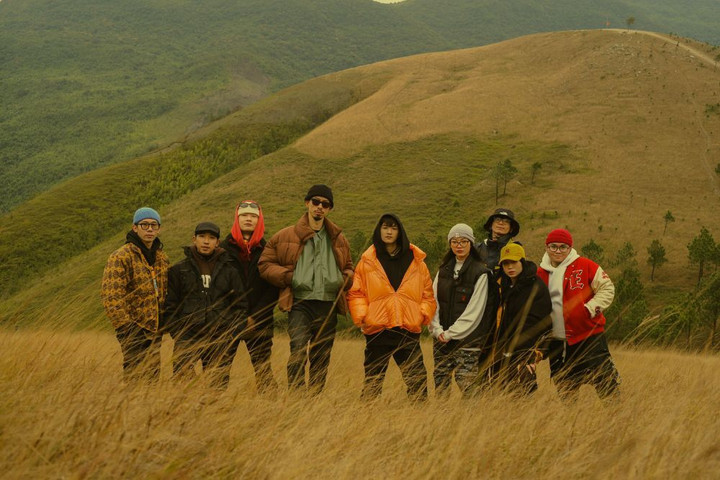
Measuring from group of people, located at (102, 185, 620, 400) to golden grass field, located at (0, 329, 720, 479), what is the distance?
5.03 feet

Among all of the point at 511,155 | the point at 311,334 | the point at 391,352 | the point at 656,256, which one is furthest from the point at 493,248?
the point at 511,155

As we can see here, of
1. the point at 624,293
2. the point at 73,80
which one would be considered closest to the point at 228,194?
the point at 624,293

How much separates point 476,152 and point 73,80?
16046cm

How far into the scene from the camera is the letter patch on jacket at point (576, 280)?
5.64 meters

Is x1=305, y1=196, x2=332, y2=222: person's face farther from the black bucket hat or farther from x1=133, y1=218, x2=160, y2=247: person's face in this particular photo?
the black bucket hat

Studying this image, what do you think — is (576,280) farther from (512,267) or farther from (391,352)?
(391,352)

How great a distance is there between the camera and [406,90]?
8344cm

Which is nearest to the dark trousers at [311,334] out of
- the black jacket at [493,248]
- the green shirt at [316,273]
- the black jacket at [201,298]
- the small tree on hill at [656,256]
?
the green shirt at [316,273]

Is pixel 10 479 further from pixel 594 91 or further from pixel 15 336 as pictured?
pixel 594 91

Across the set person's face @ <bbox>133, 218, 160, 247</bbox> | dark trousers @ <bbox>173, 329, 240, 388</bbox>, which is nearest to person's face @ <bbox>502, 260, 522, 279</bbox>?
dark trousers @ <bbox>173, 329, 240, 388</bbox>

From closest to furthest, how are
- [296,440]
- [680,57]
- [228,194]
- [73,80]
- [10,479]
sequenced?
[10,479] < [296,440] < [228,194] < [680,57] < [73,80]

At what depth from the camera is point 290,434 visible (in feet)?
8.94

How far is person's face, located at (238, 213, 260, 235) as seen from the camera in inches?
234

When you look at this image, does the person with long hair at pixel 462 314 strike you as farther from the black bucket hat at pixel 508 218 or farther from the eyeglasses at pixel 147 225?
the eyeglasses at pixel 147 225
